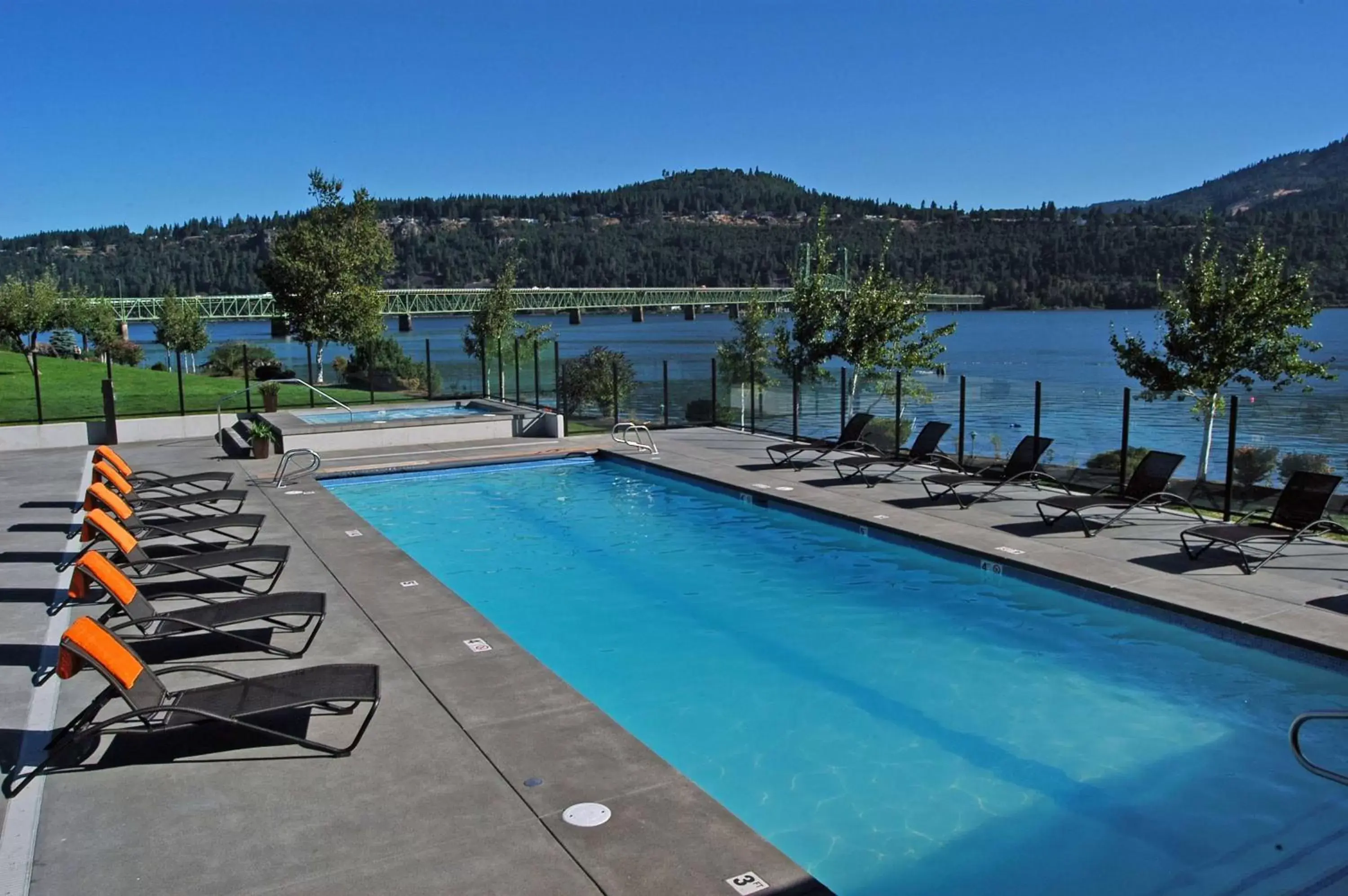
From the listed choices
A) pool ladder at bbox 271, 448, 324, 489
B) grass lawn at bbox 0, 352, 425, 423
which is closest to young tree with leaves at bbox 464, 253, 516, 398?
grass lawn at bbox 0, 352, 425, 423

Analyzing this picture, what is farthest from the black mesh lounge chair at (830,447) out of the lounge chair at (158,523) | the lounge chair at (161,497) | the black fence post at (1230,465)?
the lounge chair at (158,523)

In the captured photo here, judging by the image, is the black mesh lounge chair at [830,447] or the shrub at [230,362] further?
the shrub at [230,362]

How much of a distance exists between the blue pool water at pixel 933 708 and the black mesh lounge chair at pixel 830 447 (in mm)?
3388

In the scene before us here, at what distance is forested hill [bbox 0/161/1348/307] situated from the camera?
9862cm

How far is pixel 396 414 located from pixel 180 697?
17.1m

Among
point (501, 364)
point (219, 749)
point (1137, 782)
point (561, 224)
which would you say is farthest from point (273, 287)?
point (561, 224)

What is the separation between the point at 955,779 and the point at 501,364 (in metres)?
20.6

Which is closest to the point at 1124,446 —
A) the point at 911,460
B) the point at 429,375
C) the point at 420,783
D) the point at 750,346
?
the point at 911,460

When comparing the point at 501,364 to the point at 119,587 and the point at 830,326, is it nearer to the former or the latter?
the point at 830,326

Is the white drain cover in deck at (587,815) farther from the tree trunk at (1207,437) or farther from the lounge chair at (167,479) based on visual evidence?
the tree trunk at (1207,437)

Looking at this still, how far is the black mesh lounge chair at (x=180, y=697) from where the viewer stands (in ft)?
15.5

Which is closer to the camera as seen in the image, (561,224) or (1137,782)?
(1137,782)

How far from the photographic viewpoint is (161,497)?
10781 millimetres

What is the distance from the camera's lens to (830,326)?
780 inches
